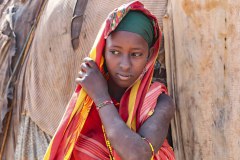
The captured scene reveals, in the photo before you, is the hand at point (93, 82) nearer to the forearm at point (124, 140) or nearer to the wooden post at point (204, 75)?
the forearm at point (124, 140)

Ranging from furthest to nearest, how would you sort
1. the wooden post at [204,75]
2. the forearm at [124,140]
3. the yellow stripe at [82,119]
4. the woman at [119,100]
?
1. the wooden post at [204,75]
2. the yellow stripe at [82,119]
3. the woman at [119,100]
4. the forearm at [124,140]

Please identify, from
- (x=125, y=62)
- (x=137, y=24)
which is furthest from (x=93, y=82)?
(x=137, y=24)

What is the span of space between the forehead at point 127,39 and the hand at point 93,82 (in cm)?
17

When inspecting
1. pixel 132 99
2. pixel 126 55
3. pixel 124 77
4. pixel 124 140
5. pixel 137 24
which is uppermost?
pixel 137 24

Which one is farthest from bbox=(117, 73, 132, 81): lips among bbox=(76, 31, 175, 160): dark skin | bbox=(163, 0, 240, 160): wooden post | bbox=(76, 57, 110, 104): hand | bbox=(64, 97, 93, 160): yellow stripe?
bbox=(163, 0, 240, 160): wooden post

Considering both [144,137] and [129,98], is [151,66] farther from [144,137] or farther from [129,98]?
[144,137]

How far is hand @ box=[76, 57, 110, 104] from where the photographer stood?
8.65ft

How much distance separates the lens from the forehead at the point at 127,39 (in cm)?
258

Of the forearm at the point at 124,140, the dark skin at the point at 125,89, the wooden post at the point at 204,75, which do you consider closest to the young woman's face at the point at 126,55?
the dark skin at the point at 125,89

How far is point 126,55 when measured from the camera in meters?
2.58

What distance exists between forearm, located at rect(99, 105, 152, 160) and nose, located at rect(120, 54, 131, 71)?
0.23 metres

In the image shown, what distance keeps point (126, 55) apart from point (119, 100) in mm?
326

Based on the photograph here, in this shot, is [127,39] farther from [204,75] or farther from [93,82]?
[204,75]

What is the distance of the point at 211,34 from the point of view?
2869 mm
